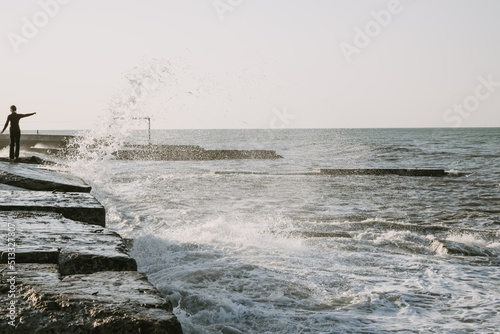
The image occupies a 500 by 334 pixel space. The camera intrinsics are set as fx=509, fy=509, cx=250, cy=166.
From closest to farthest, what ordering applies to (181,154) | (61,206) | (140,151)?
(61,206)
(140,151)
(181,154)

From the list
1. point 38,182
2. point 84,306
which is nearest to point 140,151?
point 38,182

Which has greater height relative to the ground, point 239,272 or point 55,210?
point 55,210

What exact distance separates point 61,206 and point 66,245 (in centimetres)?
190

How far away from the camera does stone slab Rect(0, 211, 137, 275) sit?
3299mm

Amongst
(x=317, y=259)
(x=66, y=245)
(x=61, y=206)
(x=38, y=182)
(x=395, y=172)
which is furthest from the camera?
(x=395, y=172)

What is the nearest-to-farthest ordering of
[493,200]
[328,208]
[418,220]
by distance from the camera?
[418,220] < [328,208] < [493,200]

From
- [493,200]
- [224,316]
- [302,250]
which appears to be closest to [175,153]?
[493,200]

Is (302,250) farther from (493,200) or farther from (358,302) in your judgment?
(493,200)

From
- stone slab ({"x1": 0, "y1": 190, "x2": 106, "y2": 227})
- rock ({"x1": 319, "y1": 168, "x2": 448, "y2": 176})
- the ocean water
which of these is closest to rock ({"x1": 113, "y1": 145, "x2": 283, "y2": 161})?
rock ({"x1": 319, "y1": 168, "x2": 448, "y2": 176})

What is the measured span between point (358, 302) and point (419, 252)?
2777 millimetres

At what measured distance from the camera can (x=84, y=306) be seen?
8.34 feet

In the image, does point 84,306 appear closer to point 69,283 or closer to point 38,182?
point 69,283

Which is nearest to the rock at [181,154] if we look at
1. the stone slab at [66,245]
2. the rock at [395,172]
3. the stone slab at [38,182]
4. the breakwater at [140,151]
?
the breakwater at [140,151]

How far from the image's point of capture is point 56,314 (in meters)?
2.49
